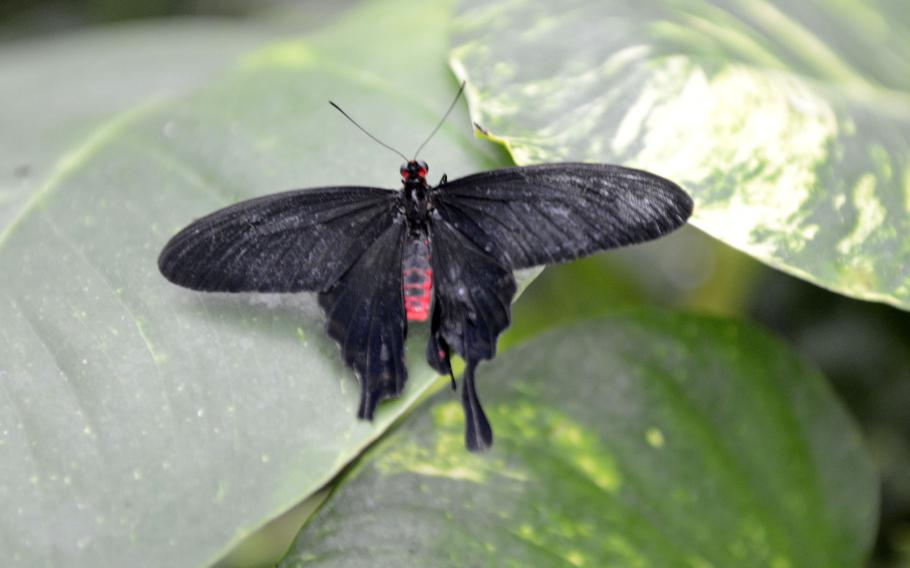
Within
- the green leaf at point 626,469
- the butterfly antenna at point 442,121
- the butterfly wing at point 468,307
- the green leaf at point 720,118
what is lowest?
the green leaf at point 626,469

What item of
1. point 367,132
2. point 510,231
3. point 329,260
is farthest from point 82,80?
point 510,231

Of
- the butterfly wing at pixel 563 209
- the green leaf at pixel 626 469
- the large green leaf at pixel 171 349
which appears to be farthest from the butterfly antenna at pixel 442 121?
the green leaf at pixel 626 469

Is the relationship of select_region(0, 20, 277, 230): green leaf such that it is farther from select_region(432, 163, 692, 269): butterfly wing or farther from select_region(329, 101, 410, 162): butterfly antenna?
select_region(432, 163, 692, 269): butterfly wing

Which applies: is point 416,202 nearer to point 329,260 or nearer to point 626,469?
point 329,260

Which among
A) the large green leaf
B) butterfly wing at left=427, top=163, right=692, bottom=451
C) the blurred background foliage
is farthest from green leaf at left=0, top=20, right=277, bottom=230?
the blurred background foliage

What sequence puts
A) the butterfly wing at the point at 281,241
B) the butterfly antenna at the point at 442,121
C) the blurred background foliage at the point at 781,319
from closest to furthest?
1. the butterfly wing at the point at 281,241
2. the butterfly antenna at the point at 442,121
3. the blurred background foliage at the point at 781,319

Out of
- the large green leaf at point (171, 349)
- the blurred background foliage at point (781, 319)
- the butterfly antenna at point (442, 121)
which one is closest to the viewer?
the large green leaf at point (171, 349)

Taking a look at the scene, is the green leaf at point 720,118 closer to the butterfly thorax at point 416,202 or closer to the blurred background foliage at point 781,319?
the butterfly thorax at point 416,202

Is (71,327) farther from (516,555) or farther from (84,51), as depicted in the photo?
(84,51)
